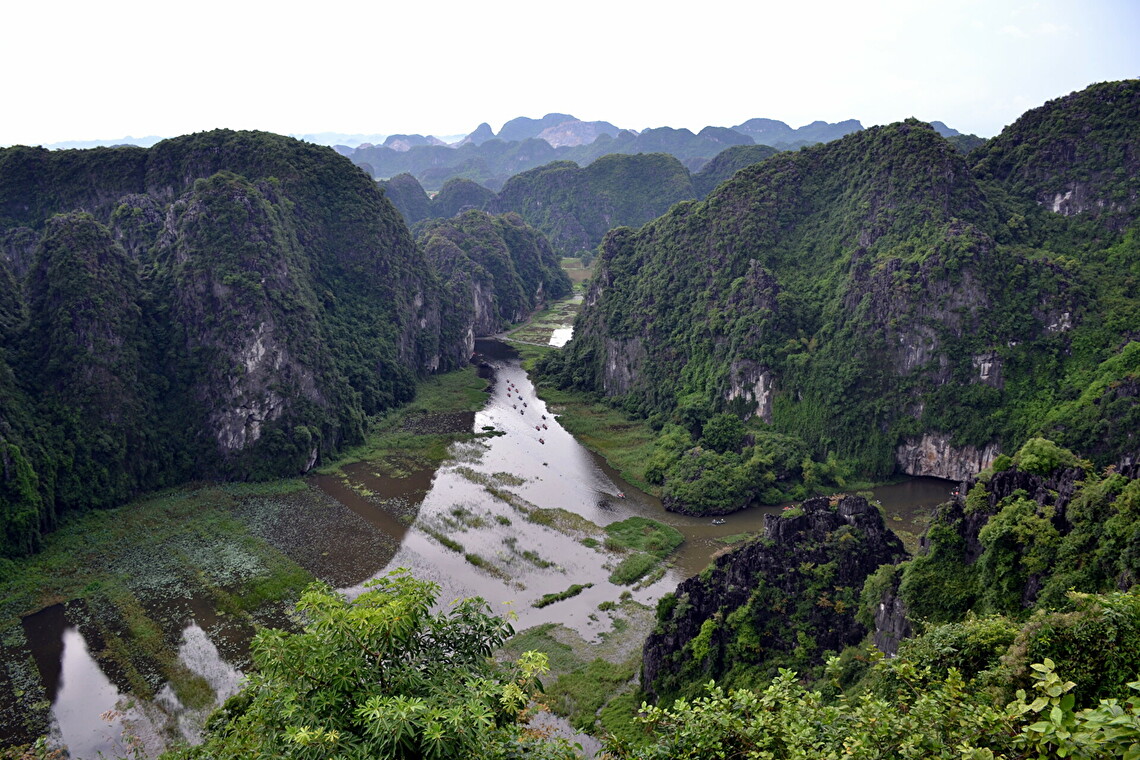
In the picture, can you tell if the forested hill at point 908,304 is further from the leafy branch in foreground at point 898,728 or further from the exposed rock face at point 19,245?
the exposed rock face at point 19,245

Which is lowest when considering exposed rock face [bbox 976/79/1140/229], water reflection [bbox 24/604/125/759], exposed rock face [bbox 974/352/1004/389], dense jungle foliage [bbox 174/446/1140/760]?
water reflection [bbox 24/604/125/759]

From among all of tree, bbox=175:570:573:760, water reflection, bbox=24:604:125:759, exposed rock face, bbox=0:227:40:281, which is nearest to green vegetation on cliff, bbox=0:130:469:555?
exposed rock face, bbox=0:227:40:281

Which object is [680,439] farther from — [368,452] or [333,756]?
[333,756]

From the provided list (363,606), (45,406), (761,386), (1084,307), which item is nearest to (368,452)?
(45,406)

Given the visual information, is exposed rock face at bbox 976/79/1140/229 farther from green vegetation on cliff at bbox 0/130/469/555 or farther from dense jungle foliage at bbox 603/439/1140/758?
green vegetation on cliff at bbox 0/130/469/555

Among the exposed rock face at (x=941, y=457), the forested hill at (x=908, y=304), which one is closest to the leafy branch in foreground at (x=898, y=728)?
Result: the forested hill at (x=908, y=304)

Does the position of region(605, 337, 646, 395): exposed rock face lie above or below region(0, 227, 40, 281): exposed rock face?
below

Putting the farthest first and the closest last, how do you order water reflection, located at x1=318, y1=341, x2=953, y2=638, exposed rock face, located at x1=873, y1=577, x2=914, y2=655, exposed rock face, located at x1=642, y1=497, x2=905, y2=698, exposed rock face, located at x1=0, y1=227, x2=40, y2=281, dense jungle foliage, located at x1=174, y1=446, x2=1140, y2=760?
1. exposed rock face, located at x1=0, y1=227, x2=40, y2=281
2. water reflection, located at x1=318, y1=341, x2=953, y2=638
3. exposed rock face, located at x1=642, y1=497, x2=905, y2=698
4. exposed rock face, located at x1=873, y1=577, x2=914, y2=655
5. dense jungle foliage, located at x1=174, y1=446, x2=1140, y2=760
